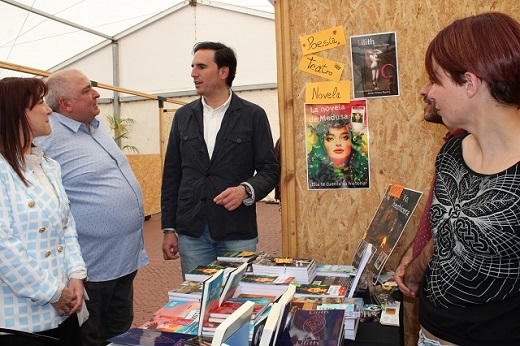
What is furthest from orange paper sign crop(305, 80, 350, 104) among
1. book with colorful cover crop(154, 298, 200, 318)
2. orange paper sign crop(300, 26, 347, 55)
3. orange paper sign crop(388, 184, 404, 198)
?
book with colorful cover crop(154, 298, 200, 318)

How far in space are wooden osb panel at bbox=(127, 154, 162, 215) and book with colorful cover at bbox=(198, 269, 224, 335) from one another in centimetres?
Answer: 810

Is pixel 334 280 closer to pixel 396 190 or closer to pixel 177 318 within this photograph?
pixel 396 190

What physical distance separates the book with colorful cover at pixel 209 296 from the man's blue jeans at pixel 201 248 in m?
1.12

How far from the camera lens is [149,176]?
31.7 feet

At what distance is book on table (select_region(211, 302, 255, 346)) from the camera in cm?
95

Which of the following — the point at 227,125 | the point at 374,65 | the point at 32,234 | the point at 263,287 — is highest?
the point at 374,65

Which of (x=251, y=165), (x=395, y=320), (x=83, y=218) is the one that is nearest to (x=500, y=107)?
(x=395, y=320)


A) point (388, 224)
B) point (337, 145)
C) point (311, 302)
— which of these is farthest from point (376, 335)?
point (337, 145)

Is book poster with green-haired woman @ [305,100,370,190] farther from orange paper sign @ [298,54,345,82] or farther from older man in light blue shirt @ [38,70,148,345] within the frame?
older man in light blue shirt @ [38,70,148,345]

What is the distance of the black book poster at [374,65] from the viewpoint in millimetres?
2363

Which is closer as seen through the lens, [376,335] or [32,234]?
[376,335]

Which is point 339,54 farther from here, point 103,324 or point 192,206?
point 103,324

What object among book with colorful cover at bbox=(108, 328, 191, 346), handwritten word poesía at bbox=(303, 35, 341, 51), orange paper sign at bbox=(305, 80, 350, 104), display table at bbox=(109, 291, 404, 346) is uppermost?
handwritten word poesía at bbox=(303, 35, 341, 51)

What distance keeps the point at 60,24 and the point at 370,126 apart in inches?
401
